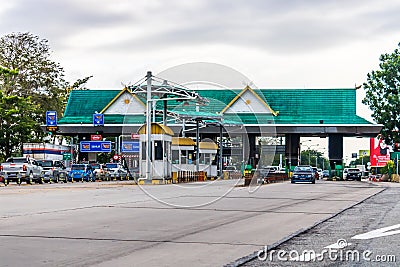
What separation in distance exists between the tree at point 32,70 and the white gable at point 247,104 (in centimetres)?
2043

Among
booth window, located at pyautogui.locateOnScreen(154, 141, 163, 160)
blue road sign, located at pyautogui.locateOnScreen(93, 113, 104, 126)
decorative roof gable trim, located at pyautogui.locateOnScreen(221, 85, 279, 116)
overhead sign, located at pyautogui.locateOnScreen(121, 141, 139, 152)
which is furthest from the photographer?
overhead sign, located at pyautogui.locateOnScreen(121, 141, 139, 152)

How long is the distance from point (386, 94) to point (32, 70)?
4493 cm

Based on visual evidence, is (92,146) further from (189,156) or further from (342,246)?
(342,246)

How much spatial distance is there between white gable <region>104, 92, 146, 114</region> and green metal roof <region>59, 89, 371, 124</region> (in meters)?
0.78

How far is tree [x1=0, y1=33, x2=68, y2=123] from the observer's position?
74.4 metres

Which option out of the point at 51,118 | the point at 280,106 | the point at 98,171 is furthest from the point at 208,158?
the point at 51,118

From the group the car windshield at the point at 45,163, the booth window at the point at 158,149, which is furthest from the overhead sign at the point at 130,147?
the booth window at the point at 158,149

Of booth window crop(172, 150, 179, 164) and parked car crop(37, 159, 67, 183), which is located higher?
booth window crop(172, 150, 179, 164)

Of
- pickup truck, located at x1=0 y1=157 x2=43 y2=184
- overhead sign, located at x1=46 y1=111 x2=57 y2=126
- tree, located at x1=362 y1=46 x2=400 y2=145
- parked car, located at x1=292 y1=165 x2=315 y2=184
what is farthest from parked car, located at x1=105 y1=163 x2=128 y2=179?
tree, located at x1=362 y1=46 x2=400 y2=145

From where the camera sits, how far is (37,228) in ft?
50.5

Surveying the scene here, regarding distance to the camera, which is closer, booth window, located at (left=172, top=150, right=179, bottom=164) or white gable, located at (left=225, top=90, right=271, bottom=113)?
booth window, located at (left=172, top=150, right=179, bottom=164)

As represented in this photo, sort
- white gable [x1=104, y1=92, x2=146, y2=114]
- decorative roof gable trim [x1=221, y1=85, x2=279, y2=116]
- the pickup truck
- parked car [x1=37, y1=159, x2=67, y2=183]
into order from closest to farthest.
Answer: the pickup truck, parked car [x1=37, y1=159, x2=67, y2=183], decorative roof gable trim [x1=221, y1=85, x2=279, y2=116], white gable [x1=104, y1=92, x2=146, y2=114]

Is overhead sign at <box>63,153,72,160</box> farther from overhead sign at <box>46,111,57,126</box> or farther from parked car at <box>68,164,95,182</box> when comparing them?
parked car at <box>68,164,95,182</box>

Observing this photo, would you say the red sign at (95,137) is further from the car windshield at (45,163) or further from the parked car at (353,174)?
the parked car at (353,174)
